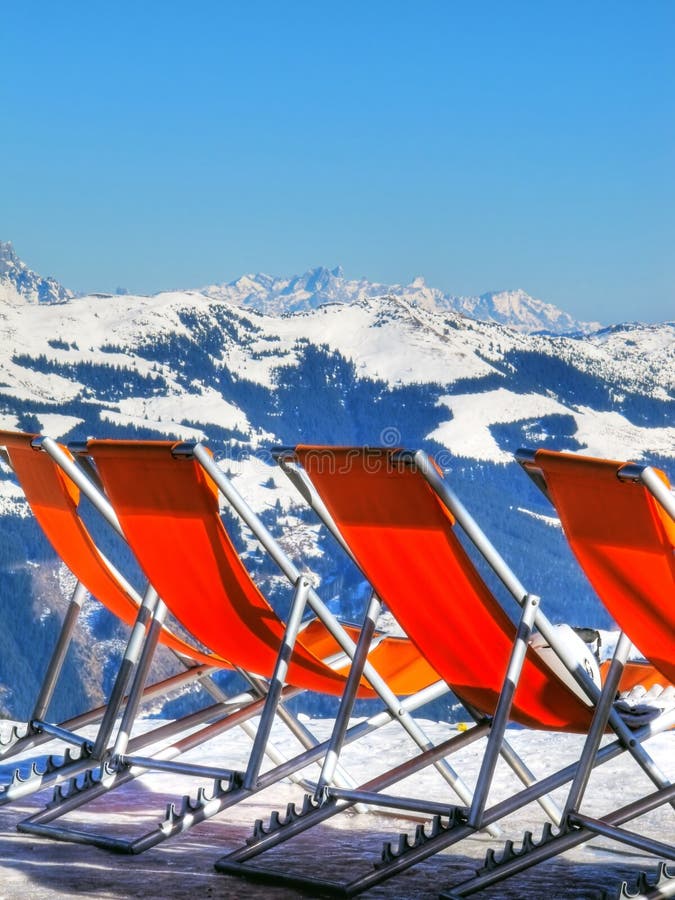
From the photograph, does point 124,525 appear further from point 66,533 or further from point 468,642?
point 468,642

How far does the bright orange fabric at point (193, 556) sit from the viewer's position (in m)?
2.86

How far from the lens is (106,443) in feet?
9.62

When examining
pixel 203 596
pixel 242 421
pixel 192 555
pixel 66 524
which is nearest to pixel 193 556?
pixel 192 555

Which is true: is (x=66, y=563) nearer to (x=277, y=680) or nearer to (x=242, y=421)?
(x=277, y=680)

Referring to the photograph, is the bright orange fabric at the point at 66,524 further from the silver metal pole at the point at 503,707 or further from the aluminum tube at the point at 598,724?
the aluminum tube at the point at 598,724

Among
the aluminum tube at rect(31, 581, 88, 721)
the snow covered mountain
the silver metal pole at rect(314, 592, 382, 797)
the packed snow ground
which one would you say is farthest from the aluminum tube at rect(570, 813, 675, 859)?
the snow covered mountain

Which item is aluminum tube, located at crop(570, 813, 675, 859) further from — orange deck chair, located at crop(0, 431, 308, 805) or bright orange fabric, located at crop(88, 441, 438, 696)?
orange deck chair, located at crop(0, 431, 308, 805)

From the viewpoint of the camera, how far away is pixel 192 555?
2947 mm

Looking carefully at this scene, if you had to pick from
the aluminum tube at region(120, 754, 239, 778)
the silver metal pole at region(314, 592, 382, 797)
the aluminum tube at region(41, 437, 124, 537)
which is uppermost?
the aluminum tube at region(41, 437, 124, 537)

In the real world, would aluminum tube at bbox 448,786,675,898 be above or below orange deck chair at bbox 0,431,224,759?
below

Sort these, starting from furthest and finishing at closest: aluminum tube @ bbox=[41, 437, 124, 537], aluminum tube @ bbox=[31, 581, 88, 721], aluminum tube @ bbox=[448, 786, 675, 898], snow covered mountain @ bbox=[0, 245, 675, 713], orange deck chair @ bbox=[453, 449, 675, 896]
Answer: snow covered mountain @ bbox=[0, 245, 675, 713] → aluminum tube @ bbox=[31, 581, 88, 721] → aluminum tube @ bbox=[41, 437, 124, 537] → aluminum tube @ bbox=[448, 786, 675, 898] → orange deck chair @ bbox=[453, 449, 675, 896]

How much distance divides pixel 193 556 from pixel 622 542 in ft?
3.58

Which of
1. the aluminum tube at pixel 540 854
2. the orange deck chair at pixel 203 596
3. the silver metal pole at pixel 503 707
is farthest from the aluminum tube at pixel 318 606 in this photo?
the aluminum tube at pixel 540 854

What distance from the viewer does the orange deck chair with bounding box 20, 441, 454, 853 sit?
284 centimetres
